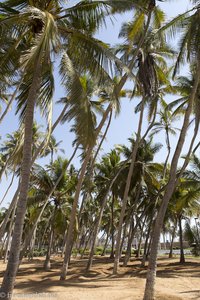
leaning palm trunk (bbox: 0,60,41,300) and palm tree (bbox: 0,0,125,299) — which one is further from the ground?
palm tree (bbox: 0,0,125,299)

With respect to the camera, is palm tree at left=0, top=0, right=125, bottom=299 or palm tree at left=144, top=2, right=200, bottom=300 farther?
palm tree at left=144, top=2, right=200, bottom=300

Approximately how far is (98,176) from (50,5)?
70.8 ft

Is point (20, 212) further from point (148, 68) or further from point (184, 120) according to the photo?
point (148, 68)

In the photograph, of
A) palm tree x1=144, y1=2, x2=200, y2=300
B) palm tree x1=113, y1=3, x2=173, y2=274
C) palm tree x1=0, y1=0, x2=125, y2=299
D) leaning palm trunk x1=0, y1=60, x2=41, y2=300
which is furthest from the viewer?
palm tree x1=113, y1=3, x2=173, y2=274

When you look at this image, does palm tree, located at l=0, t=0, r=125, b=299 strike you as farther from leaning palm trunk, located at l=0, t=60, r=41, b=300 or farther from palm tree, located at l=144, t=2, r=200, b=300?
palm tree, located at l=144, t=2, r=200, b=300

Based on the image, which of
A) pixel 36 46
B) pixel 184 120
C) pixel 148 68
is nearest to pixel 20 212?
pixel 36 46

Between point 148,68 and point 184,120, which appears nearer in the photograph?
point 184,120

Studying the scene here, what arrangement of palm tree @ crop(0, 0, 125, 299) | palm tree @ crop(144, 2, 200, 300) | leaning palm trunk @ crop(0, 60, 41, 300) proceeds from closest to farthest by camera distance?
leaning palm trunk @ crop(0, 60, 41, 300)
palm tree @ crop(0, 0, 125, 299)
palm tree @ crop(144, 2, 200, 300)

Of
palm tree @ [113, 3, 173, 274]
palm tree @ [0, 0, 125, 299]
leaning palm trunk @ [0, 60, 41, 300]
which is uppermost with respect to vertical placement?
palm tree @ [113, 3, 173, 274]

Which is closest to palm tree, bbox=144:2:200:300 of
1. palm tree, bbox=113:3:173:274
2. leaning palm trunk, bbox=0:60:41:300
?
palm tree, bbox=113:3:173:274

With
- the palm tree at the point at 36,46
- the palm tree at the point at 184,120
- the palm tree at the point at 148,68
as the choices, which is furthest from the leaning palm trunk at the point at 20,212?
the palm tree at the point at 148,68

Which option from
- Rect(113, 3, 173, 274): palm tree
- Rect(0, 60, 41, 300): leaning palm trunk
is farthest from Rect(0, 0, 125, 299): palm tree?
Rect(113, 3, 173, 274): palm tree

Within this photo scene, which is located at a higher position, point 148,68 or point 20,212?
point 148,68

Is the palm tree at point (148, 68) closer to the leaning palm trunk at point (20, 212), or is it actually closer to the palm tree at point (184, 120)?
the palm tree at point (184, 120)
